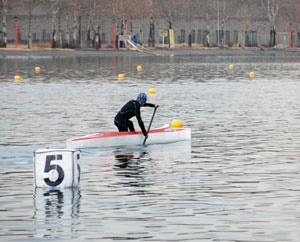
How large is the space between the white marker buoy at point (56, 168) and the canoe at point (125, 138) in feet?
22.4

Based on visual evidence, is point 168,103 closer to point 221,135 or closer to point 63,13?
point 221,135

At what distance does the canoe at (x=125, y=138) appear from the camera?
28750 millimetres

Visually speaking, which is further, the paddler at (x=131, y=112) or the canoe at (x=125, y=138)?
the paddler at (x=131, y=112)

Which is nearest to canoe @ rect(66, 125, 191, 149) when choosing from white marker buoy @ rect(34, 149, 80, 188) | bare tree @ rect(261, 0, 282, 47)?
white marker buoy @ rect(34, 149, 80, 188)

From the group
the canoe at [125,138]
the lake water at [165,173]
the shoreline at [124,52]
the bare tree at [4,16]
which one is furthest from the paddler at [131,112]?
the bare tree at [4,16]

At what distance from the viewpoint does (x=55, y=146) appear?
29.9 m

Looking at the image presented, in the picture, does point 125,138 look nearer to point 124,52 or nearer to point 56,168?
point 56,168

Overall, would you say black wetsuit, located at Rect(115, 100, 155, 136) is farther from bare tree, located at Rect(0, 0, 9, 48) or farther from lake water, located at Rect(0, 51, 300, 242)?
bare tree, located at Rect(0, 0, 9, 48)

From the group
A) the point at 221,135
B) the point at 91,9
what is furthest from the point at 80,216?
the point at 91,9

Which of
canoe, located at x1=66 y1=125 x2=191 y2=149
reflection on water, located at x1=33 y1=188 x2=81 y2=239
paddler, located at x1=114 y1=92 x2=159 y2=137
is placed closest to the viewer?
reflection on water, located at x1=33 y1=188 x2=81 y2=239

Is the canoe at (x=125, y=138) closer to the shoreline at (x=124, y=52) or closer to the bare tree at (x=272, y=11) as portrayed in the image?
the shoreline at (x=124, y=52)

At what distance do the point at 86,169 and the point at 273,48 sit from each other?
128m

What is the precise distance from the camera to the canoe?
28.8 m

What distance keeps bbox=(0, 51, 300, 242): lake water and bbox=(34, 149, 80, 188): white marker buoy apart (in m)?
0.21
